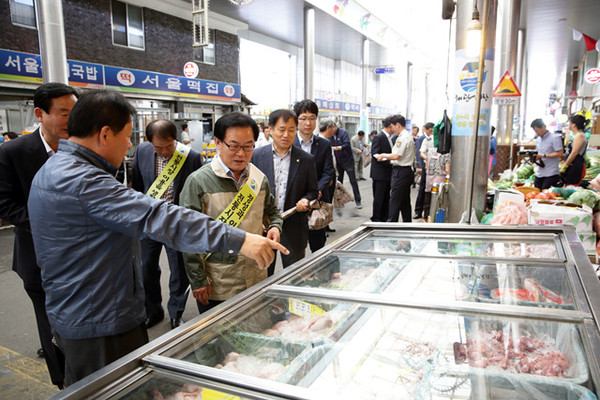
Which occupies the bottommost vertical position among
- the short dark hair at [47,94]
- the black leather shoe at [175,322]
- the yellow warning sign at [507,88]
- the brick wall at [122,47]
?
the black leather shoe at [175,322]

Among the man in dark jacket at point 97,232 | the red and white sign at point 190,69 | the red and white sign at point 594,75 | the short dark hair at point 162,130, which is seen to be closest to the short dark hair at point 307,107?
the short dark hair at point 162,130

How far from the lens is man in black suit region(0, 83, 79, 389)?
223 centimetres

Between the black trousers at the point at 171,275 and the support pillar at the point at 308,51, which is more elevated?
the support pillar at the point at 308,51

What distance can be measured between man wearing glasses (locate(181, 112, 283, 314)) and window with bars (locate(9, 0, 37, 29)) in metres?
9.83

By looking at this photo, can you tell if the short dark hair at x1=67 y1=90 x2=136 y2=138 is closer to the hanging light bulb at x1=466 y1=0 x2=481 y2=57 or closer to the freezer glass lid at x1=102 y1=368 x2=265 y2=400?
the freezer glass lid at x1=102 y1=368 x2=265 y2=400

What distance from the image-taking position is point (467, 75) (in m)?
4.68

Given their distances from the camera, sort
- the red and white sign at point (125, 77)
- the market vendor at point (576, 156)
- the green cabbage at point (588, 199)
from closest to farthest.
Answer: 1. the green cabbage at point (588, 199)
2. the market vendor at point (576, 156)
3. the red and white sign at point (125, 77)

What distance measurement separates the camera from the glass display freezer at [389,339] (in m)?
1.12

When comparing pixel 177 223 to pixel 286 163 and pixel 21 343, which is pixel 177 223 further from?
pixel 21 343

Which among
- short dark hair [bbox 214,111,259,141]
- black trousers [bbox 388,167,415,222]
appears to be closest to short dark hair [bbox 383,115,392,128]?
black trousers [bbox 388,167,415,222]

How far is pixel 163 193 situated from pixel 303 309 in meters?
2.12

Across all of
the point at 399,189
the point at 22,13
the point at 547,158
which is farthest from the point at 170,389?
the point at 22,13

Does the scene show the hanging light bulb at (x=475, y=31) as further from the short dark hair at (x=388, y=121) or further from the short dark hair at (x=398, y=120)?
the short dark hair at (x=388, y=121)

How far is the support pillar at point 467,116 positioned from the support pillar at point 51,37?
5.27m
